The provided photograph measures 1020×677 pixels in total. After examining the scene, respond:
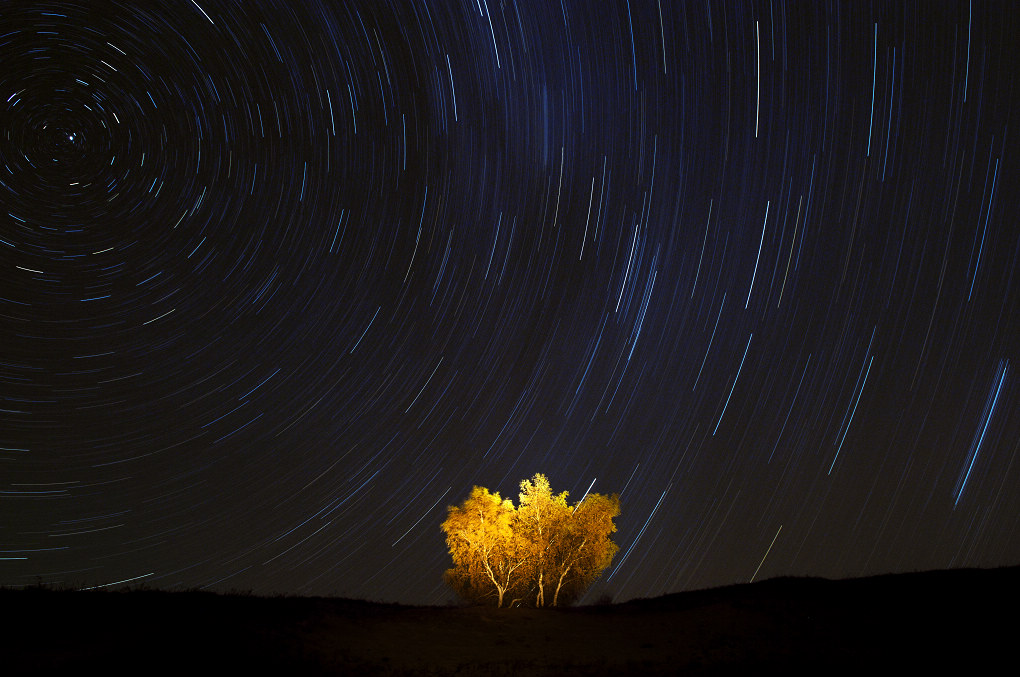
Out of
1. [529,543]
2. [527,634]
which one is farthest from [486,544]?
[527,634]

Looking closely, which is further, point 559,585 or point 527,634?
point 559,585

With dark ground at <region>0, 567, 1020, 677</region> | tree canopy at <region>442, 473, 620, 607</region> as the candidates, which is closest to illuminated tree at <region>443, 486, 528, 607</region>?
tree canopy at <region>442, 473, 620, 607</region>

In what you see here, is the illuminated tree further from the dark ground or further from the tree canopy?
the dark ground

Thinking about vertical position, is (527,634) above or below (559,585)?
below

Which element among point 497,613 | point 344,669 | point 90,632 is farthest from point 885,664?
point 90,632

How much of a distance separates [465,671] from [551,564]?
29.6 feet

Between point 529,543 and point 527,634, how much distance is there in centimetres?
490

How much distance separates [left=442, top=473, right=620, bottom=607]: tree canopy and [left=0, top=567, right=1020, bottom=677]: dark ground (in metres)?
2.12

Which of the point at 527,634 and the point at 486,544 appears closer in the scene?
the point at 527,634

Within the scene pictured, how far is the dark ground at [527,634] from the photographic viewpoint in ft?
46.6

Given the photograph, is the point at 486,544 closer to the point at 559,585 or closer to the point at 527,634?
the point at 559,585

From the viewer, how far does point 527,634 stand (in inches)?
735

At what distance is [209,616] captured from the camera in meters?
17.1

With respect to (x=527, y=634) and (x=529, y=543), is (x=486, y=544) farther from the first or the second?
(x=527, y=634)
